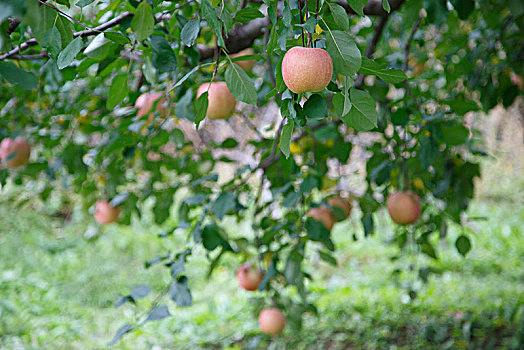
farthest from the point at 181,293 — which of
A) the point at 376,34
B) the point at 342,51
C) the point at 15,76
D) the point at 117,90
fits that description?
the point at 376,34

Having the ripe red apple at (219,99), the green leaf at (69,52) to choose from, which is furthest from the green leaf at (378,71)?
the ripe red apple at (219,99)

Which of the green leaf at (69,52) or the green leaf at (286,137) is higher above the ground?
the green leaf at (69,52)

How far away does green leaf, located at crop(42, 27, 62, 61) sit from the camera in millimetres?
568

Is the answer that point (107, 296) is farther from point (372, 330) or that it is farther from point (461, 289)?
point (461, 289)

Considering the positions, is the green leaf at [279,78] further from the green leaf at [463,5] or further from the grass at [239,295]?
the grass at [239,295]

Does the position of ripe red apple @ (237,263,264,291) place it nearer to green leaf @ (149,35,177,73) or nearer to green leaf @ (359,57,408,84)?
green leaf @ (149,35,177,73)

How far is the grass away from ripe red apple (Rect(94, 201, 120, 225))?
153 millimetres

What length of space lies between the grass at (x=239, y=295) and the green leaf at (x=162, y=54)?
954 millimetres

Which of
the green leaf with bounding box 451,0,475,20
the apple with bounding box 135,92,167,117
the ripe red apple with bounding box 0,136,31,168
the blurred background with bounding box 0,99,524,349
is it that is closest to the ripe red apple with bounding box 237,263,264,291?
the blurred background with bounding box 0,99,524,349

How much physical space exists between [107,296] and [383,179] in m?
2.38

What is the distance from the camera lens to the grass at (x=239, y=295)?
223 centimetres

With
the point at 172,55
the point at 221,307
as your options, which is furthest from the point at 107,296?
the point at 172,55

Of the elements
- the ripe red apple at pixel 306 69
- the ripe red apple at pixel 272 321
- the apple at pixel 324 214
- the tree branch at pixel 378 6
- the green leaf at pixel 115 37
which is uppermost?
the green leaf at pixel 115 37

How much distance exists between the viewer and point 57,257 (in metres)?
3.58
